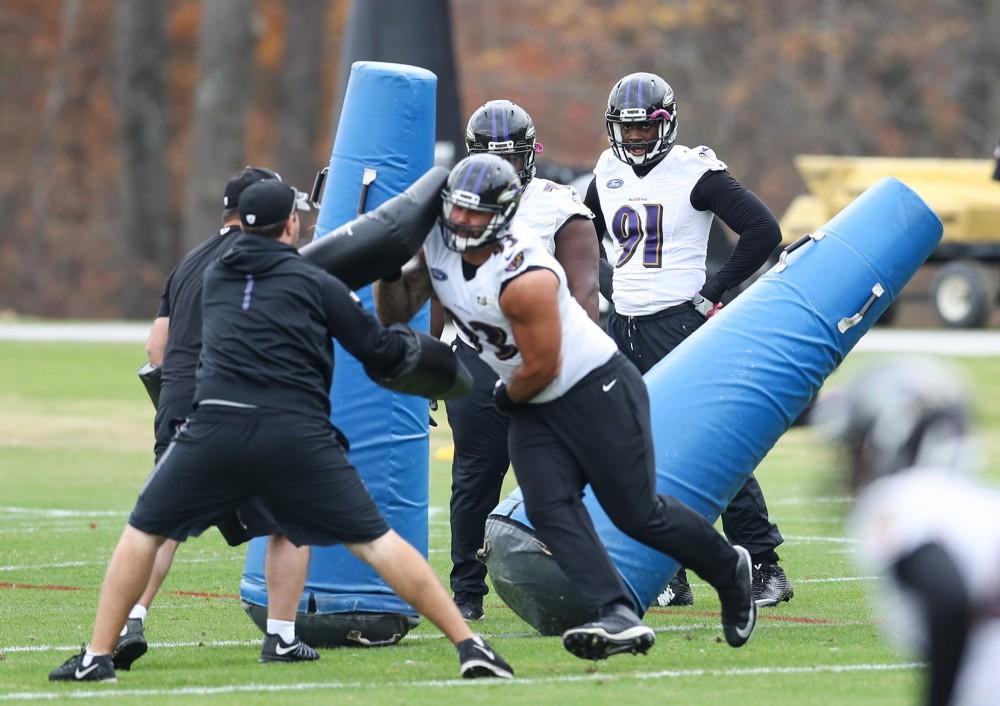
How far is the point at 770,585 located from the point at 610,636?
2.08m

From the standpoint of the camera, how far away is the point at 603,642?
20.7 ft

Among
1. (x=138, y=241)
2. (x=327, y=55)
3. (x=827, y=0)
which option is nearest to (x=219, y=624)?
(x=138, y=241)

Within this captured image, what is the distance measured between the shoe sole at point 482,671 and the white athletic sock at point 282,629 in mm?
784

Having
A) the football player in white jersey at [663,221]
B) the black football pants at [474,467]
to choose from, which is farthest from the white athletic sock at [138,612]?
the football player in white jersey at [663,221]

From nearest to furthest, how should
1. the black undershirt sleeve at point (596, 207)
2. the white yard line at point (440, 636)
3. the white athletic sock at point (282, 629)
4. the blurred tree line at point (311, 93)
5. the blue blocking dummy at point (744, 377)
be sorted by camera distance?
the white athletic sock at point (282, 629)
the white yard line at point (440, 636)
the blue blocking dummy at point (744, 377)
the black undershirt sleeve at point (596, 207)
the blurred tree line at point (311, 93)

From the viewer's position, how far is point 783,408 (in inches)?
302

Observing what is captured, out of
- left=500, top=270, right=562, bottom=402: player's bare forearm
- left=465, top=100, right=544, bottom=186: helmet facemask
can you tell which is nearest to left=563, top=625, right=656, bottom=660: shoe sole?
left=500, top=270, right=562, bottom=402: player's bare forearm

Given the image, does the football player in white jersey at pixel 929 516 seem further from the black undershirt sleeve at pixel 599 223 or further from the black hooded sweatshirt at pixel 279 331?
the black undershirt sleeve at pixel 599 223

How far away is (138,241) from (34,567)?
26.1m

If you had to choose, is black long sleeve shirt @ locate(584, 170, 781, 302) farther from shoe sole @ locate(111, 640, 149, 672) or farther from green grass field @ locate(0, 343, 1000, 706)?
shoe sole @ locate(111, 640, 149, 672)

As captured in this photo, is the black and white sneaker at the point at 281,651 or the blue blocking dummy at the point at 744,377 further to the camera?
the blue blocking dummy at the point at 744,377

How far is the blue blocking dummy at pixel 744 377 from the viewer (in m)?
7.39

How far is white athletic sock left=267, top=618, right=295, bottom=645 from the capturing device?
6.77 meters

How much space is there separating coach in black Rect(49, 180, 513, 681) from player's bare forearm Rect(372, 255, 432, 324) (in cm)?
39
